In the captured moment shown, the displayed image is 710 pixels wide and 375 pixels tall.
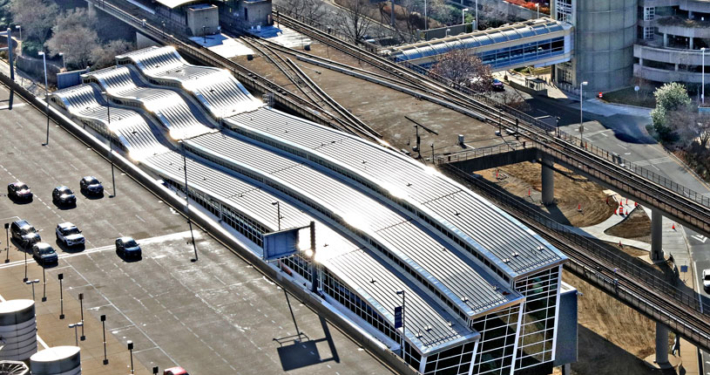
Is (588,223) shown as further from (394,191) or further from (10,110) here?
(10,110)

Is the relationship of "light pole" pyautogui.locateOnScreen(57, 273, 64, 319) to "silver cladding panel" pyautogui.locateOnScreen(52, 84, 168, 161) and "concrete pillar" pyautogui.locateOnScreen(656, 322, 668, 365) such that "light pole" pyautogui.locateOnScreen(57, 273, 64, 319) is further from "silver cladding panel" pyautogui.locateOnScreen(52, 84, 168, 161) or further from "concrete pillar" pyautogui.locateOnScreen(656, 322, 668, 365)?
"concrete pillar" pyautogui.locateOnScreen(656, 322, 668, 365)

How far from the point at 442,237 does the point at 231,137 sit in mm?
43012

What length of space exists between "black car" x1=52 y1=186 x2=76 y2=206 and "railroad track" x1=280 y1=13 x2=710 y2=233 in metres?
50.4

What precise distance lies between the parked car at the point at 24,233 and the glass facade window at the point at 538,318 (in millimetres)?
45144

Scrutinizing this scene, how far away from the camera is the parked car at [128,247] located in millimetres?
131875

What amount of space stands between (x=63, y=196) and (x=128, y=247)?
17.5 metres

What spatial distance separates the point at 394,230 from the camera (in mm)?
136125

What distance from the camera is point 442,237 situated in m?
134

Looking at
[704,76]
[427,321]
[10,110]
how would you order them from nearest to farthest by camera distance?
[427,321], [10,110], [704,76]

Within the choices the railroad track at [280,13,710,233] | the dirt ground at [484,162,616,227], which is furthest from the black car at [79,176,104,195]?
the dirt ground at [484,162,616,227]

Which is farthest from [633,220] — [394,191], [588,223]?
[394,191]

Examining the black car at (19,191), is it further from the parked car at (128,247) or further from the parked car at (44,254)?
the parked car at (128,247)

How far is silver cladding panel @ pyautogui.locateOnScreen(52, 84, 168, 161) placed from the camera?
568 ft

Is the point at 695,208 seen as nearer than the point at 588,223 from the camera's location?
Yes
